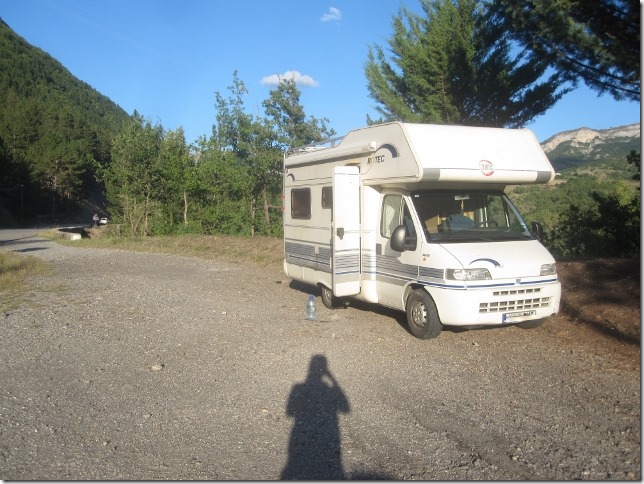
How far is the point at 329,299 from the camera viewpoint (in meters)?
10.8

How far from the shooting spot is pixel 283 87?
105ft

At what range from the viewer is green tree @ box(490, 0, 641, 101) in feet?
31.8

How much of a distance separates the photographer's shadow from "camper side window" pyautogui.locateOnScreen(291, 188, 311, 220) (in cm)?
445

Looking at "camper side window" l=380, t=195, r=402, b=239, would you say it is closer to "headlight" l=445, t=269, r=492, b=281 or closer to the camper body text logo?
the camper body text logo

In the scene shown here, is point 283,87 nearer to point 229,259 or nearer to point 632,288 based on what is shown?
point 229,259

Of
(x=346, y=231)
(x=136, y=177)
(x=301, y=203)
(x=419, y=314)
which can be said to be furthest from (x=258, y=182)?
(x=419, y=314)

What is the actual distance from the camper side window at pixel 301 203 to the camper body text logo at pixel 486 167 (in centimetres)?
362

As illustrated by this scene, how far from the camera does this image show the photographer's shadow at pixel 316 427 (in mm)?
4434

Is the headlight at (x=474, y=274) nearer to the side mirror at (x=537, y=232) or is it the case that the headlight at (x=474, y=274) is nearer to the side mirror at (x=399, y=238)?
the side mirror at (x=399, y=238)

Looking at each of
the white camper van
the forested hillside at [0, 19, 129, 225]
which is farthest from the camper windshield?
the forested hillside at [0, 19, 129, 225]

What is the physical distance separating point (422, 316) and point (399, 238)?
1122 millimetres

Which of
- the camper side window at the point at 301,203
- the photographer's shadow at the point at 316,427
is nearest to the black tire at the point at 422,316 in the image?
the photographer's shadow at the point at 316,427

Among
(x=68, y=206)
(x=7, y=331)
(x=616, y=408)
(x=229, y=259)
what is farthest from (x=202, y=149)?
(x=68, y=206)

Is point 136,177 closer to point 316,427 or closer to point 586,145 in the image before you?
point 586,145
